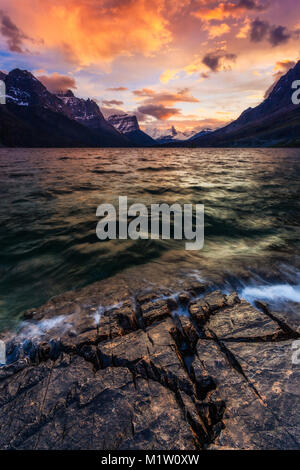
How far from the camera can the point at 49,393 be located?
2885 millimetres

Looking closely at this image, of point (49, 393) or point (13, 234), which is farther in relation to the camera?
point (13, 234)

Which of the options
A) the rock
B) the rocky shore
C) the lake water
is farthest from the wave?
the rock

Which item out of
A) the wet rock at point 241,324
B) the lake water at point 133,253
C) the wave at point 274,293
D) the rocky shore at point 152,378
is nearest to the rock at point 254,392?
the rocky shore at point 152,378

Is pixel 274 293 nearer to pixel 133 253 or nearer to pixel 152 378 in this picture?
pixel 152 378

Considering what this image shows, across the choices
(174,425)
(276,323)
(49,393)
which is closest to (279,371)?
(276,323)

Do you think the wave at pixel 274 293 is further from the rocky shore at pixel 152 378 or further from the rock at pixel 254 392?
the rock at pixel 254 392

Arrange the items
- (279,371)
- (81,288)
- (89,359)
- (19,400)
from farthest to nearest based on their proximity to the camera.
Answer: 1. (81,288)
2. (89,359)
3. (279,371)
4. (19,400)

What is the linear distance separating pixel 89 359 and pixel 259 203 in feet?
45.5

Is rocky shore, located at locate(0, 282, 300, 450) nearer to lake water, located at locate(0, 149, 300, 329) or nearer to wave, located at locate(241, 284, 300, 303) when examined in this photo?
wave, located at locate(241, 284, 300, 303)

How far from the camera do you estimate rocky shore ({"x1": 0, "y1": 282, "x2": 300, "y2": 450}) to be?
2436 mm

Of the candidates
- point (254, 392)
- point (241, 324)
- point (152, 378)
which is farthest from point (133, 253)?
point (254, 392)
